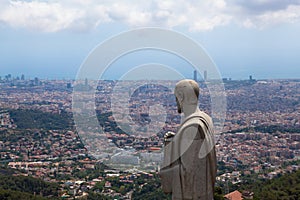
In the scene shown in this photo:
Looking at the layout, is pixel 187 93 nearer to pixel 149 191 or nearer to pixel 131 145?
pixel 131 145

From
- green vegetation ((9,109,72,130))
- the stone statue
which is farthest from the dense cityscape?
the stone statue

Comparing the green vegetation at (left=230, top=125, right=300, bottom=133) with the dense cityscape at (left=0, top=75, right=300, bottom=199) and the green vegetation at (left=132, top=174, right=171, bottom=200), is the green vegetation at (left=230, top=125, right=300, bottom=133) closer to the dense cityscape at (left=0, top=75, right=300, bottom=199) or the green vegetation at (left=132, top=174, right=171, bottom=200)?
the dense cityscape at (left=0, top=75, right=300, bottom=199)

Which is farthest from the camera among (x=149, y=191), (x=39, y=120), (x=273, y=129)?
(x=39, y=120)

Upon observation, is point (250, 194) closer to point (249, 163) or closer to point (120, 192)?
point (120, 192)

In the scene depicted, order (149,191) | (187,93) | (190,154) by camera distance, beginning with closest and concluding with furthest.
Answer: (190,154) < (187,93) < (149,191)

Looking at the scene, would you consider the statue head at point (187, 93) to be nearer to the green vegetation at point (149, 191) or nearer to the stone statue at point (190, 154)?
the stone statue at point (190, 154)

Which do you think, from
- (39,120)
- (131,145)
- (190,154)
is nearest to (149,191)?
(131,145)
